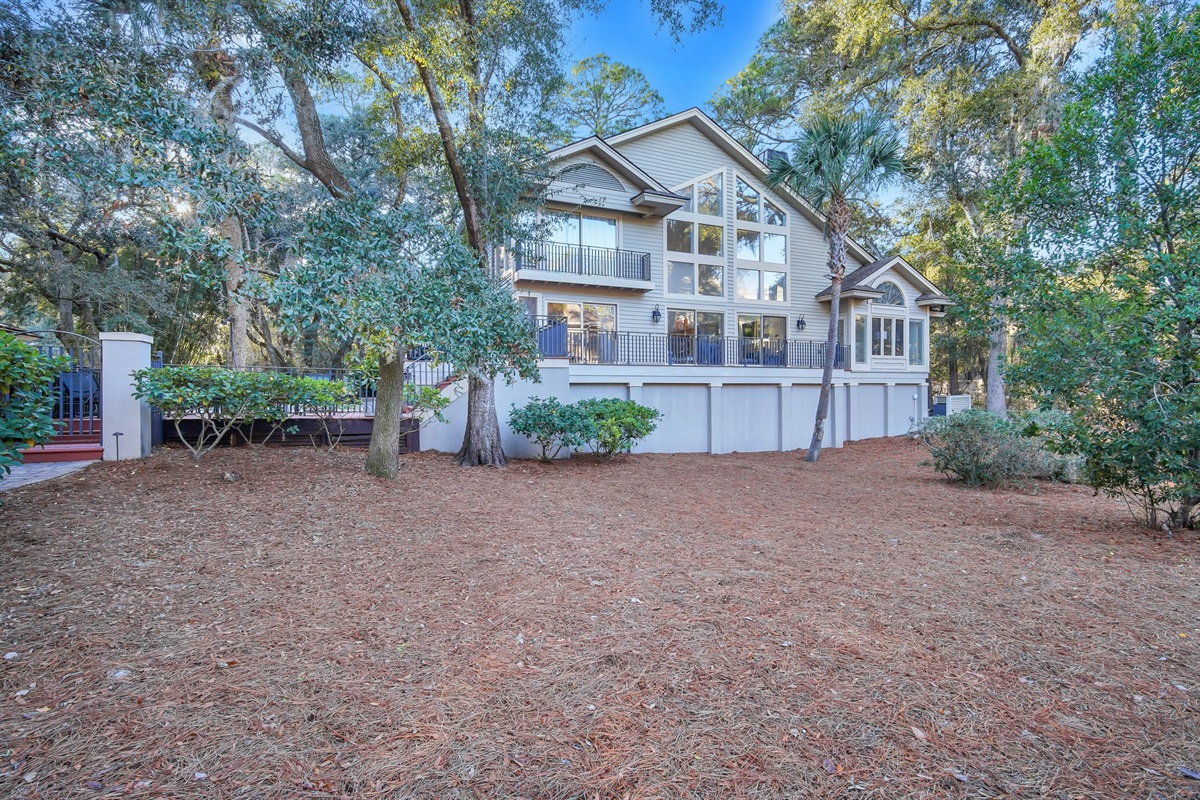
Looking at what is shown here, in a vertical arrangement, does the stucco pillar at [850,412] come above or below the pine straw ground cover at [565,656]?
above

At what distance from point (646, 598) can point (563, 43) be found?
10.3 meters

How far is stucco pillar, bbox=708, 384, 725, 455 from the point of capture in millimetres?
14633

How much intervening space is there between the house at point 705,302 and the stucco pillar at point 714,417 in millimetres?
39

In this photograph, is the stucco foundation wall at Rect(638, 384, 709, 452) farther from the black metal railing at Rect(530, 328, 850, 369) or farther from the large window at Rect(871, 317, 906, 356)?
the large window at Rect(871, 317, 906, 356)

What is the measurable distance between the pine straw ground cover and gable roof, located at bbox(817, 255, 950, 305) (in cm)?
1403

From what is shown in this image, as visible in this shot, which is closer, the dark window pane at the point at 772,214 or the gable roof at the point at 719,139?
the gable roof at the point at 719,139

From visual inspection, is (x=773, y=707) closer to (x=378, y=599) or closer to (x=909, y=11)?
(x=378, y=599)

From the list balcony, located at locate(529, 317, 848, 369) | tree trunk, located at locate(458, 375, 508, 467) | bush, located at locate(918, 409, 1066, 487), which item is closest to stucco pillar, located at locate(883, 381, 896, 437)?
balcony, located at locate(529, 317, 848, 369)

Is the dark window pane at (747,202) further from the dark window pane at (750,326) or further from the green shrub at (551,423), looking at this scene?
the green shrub at (551,423)

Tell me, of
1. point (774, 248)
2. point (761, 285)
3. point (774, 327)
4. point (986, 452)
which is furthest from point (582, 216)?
point (986, 452)

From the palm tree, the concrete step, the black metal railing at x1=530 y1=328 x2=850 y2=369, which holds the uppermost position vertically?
the palm tree

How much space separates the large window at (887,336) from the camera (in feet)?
63.4

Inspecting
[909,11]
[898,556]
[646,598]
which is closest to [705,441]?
[898,556]

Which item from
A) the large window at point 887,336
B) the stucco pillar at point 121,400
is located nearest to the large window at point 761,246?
the large window at point 887,336
